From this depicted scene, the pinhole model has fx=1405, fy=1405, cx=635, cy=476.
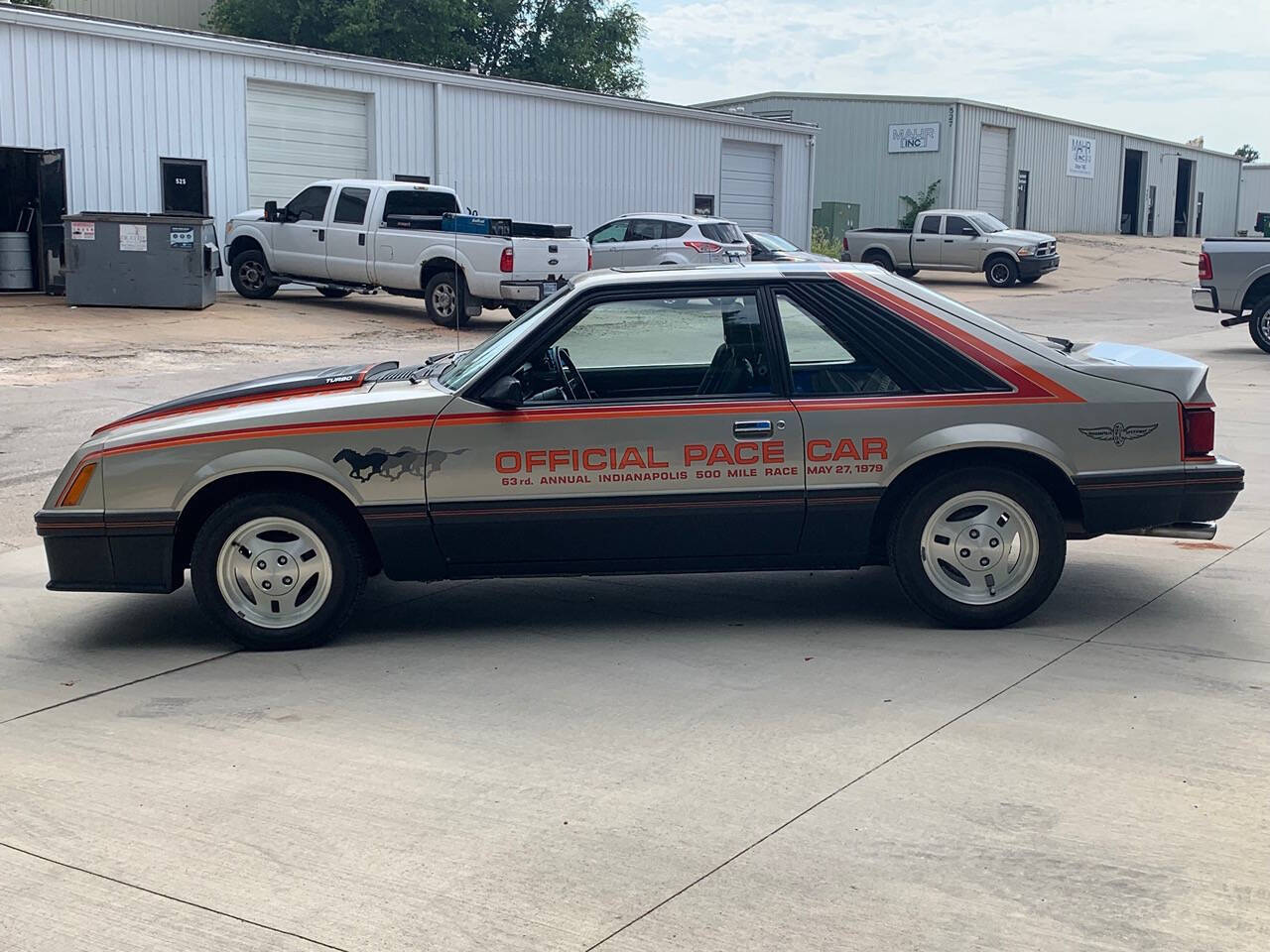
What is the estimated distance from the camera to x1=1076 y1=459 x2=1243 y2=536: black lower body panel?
19.1 feet

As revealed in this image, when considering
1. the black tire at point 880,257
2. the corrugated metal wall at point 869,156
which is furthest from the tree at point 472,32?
the black tire at point 880,257

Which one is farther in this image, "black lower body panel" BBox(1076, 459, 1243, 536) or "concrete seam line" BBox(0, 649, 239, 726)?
"black lower body panel" BBox(1076, 459, 1243, 536)

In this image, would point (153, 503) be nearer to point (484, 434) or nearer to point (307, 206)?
point (484, 434)

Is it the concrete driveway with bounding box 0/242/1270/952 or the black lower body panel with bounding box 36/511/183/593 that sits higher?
the black lower body panel with bounding box 36/511/183/593

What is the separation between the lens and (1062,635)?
5.89 m

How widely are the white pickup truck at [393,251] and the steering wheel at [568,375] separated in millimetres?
14261

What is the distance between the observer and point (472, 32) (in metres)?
49.7

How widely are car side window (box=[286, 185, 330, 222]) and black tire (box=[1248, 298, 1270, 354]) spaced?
1376 cm

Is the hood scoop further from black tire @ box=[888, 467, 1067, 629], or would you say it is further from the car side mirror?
black tire @ box=[888, 467, 1067, 629]

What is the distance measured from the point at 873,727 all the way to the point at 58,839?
8.49 ft

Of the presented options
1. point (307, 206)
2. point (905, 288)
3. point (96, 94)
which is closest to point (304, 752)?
point (905, 288)

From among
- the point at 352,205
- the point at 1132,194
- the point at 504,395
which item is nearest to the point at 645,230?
the point at 352,205

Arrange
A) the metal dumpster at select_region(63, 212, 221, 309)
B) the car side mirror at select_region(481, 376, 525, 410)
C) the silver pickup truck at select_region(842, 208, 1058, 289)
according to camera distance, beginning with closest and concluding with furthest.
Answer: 1. the car side mirror at select_region(481, 376, 525, 410)
2. the metal dumpster at select_region(63, 212, 221, 309)
3. the silver pickup truck at select_region(842, 208, 1058, 289)

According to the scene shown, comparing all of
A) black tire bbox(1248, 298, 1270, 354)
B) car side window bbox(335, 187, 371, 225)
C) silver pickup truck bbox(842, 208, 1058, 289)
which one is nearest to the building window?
car side window bbox(335, 187, 371, 225)
